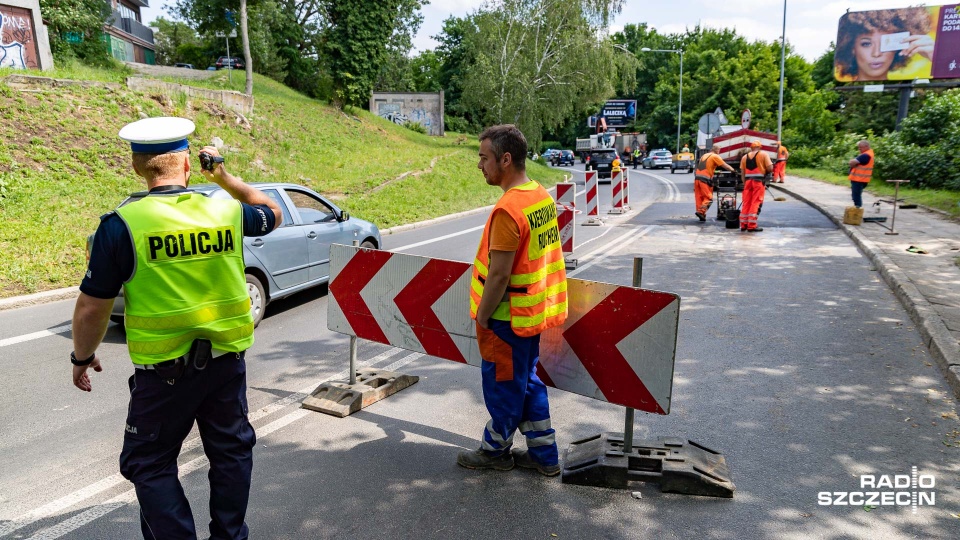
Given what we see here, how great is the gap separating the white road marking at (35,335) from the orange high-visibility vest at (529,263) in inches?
216

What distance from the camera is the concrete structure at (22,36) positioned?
732 inches

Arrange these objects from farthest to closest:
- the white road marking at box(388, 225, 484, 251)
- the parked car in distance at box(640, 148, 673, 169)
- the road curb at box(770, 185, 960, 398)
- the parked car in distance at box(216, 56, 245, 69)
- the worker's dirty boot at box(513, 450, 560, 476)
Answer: the parked car in distance at box(640, 148, 673, 169) < the parked car in distance at box(216, 56, 245, 69) < the white road marking at box(388, 225, 484, 251) < the road curb at box(770, 185, 960, 398) < the worker's dirty boot at box(513, 450, 560, 476)

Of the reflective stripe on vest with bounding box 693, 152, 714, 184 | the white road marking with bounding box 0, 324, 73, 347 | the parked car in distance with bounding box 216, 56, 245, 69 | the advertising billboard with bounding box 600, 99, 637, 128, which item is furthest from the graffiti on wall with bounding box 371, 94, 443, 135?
the white road marking with bounding box 0, 324, 73, 347

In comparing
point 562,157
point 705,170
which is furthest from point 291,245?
point 562,157

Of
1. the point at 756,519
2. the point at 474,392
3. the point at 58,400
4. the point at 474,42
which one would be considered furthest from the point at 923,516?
the point at 474,42

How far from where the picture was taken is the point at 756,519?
3.41 m

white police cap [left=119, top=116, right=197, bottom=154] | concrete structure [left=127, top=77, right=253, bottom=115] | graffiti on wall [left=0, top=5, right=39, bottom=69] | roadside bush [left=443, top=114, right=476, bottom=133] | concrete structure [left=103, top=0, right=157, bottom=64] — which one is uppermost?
concrete structure [left=103, top=0, right=157, bottom=64]

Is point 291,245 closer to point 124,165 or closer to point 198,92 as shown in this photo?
point 124,165

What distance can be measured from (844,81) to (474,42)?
2086 cm

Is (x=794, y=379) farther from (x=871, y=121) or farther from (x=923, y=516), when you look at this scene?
(x=871, y=121)

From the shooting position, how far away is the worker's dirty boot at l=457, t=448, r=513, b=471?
3.96 meters

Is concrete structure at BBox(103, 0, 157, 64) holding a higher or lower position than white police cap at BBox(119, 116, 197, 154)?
higher

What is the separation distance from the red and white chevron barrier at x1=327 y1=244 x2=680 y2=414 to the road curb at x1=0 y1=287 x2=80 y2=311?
5481mm

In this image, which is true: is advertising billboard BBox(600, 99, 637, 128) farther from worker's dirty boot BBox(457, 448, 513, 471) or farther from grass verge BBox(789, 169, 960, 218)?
worker's dirty boot BBox(457, 448, 513, 471)
